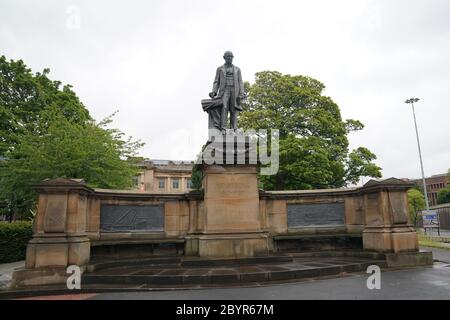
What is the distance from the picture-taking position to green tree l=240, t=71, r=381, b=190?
26328 mm

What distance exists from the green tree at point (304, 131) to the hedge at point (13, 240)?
53.9 feet

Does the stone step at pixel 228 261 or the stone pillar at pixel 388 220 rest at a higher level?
the stone pillar at pixel 388 220

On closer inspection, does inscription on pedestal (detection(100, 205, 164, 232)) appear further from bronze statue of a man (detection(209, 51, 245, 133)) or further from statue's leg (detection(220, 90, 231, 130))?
bronze statue of a man (detection(209, 51, 245, 133))

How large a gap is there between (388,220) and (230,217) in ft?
15.6

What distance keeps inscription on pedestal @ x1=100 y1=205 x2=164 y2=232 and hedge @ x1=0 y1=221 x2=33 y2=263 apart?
9.27 meters

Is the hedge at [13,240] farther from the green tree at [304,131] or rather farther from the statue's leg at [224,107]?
the green tree at [304,131]

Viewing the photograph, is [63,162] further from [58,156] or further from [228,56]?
[228,56]

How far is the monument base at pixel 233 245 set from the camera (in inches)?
392

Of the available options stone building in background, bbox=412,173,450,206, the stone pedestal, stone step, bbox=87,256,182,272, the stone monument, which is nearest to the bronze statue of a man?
the stone monument

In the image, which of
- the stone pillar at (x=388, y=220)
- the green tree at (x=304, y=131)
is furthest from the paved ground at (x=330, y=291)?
the green tree at (x=304, y=131)

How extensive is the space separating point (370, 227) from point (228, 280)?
5.45 metres

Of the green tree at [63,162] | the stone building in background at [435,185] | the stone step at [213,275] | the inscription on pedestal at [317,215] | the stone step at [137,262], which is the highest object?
the stone building in background at [435,185]
